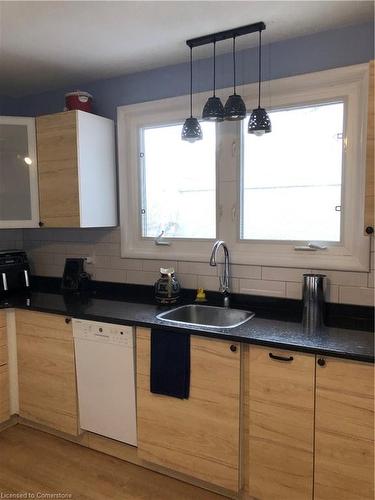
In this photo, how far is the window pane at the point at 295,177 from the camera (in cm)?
220

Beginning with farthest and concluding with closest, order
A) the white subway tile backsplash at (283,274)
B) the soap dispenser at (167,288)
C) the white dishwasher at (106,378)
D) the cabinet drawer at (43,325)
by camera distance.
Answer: the soap dispenser at (167,288) → the cabinet drawer at (43,325) → the white subway tile backsplash at (283,274) → the white dishwasher at (106,378)

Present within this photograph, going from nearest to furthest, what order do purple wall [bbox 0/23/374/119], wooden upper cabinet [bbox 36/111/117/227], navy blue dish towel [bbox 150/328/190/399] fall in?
navy blue dish towel [bbox 150/328/190/399], purple wall [bbox 0/23/374/119], wooden upper cabinet [bbox 36/111/117/227]

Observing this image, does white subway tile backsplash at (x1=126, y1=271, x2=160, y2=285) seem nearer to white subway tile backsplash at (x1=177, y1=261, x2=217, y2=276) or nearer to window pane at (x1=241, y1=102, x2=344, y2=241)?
white subway tile backsplash at (x1=177, y1=261, x2=217, y2=276)

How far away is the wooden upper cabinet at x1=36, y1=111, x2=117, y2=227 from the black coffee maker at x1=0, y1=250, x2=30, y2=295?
0.46 meters

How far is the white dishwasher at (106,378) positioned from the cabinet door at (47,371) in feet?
0.25

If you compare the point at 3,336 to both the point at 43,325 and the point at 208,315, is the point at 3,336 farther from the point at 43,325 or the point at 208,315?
the point at 208,315

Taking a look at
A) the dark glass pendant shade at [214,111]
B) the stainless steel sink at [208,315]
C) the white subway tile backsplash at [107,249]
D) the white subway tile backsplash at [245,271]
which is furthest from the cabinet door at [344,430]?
the white subway tile backsplash at [107,249]

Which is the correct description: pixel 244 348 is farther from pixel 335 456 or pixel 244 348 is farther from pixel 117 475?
pixel 117 475

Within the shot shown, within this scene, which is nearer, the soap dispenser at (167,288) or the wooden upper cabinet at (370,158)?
the wooden upper cabinet at (370,158)

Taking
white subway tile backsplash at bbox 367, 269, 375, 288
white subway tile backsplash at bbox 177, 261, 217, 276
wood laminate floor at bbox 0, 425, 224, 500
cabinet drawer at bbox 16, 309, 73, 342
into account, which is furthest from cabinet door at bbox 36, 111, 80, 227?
white subway tile backsplash at bbox 367, 269, 375, 288

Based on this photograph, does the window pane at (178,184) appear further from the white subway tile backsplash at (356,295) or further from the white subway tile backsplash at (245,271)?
the white subway tile backsplash at (356,295)

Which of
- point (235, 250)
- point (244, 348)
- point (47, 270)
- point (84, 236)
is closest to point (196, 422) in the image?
point (244, 348)

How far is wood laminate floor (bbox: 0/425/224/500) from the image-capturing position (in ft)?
6.72

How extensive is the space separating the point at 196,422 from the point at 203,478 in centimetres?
29
